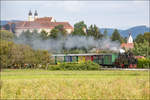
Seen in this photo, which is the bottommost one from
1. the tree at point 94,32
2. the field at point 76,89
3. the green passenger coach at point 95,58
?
the field at point 76,89

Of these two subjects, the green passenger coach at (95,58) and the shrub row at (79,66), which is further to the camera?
the green passenger coach at (95,58)

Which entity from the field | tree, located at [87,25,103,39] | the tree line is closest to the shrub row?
the tree line

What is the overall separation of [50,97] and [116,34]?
100m

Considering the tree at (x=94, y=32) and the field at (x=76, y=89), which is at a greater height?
the tree at (x=94, y=32)

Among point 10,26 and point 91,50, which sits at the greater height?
point 10,26

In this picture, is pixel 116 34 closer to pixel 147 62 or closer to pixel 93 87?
pixel 147 62

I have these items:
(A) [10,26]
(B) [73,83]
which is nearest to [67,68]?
(B) [73,83]

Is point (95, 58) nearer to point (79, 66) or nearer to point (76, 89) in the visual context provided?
point (79, 66)

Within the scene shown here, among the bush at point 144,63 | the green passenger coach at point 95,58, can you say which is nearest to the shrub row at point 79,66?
the green passenger coach at point 95,58

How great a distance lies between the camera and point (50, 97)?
768 inches

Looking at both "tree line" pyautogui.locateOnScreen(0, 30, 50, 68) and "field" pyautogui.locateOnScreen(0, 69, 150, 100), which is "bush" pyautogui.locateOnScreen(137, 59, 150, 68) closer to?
"tree line" pyautogui.locateOnScreen(0, 30, 50, 68)

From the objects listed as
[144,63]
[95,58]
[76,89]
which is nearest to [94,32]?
[95,58]

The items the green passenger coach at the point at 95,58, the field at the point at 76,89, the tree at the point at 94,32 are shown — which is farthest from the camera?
the tree at the point at 94,32

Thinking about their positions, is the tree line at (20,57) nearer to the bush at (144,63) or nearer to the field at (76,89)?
the bush at (144,63)
